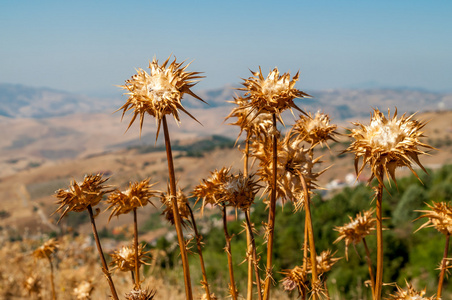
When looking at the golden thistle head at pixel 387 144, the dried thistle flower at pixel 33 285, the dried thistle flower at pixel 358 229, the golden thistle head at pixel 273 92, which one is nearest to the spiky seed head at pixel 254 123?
the golden thistle head at pixel 273 92

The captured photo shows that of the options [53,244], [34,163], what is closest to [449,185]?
[53,244]

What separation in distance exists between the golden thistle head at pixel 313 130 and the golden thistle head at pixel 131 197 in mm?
1019

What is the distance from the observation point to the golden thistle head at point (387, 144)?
1914 mm

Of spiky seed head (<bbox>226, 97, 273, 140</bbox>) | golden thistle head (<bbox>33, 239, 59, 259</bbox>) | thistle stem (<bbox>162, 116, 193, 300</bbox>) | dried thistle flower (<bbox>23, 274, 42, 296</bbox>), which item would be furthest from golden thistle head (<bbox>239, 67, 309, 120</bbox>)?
dried thistle flower (<bbox>23, 274, 42, 296</bbox>)

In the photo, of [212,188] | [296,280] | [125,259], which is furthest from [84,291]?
[296,280]

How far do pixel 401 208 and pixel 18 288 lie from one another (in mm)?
20295

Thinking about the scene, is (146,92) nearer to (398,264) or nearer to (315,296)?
(315,296)

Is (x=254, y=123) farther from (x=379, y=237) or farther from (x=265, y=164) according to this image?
(x=379, y=237)

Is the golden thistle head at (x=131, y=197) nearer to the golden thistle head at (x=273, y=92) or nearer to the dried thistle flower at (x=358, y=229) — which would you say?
the golden thistle head at (x=273, y=92)

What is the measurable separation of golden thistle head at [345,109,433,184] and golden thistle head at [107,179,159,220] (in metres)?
1.15

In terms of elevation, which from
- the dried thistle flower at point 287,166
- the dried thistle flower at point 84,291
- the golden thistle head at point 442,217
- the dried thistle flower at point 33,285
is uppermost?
the dried thistle flower at point 287,166

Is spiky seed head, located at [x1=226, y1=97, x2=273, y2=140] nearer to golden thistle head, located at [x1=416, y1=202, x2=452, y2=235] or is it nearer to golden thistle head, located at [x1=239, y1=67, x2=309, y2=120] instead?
golden thistle head, located at [x1=239, y1=67, x2=309, y2=120]

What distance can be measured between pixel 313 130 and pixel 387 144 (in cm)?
78

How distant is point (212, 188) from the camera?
7.78ft
